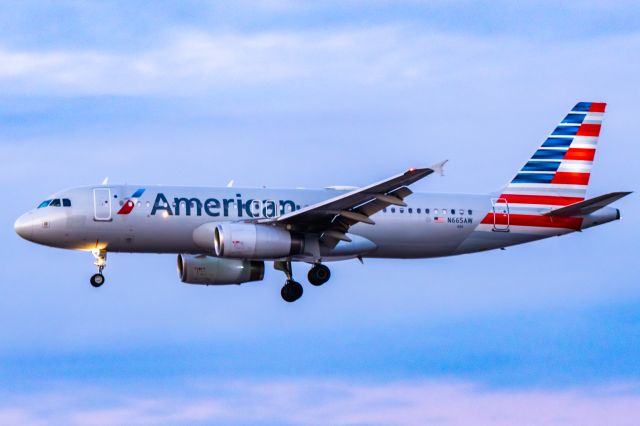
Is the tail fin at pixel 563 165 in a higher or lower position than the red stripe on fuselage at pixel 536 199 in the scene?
higher

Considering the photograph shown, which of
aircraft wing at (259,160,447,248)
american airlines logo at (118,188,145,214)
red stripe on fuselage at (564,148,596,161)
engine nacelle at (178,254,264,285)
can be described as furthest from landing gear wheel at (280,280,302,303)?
red stripe on fuselage at (564,148,596,161)

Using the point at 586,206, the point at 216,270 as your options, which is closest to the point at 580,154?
the point at 586,206

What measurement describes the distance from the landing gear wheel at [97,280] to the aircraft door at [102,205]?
2.53 metres

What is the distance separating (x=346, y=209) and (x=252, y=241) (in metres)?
3.40

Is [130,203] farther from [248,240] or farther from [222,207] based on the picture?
[248,240]

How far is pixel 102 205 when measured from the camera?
56812 mm

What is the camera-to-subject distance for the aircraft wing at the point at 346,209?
53625 millimetres

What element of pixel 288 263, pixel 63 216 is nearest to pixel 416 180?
pixel 288 263

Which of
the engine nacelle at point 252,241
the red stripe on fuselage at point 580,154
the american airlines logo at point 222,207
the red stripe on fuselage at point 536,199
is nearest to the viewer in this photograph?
the engine nacelle at point 252,241

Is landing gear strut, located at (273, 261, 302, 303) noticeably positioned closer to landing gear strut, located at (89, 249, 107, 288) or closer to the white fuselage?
the white fuselage

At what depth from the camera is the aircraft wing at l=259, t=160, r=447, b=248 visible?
53625 millimetres

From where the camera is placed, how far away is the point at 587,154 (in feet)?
214

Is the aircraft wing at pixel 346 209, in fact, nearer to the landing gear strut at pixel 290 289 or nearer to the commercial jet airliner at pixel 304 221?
the commercial jet airliner at pixel 304 221

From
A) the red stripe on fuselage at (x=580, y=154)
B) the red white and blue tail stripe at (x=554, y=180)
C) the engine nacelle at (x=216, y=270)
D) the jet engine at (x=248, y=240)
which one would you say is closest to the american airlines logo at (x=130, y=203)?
the jet engine at (x=248, y=240)
